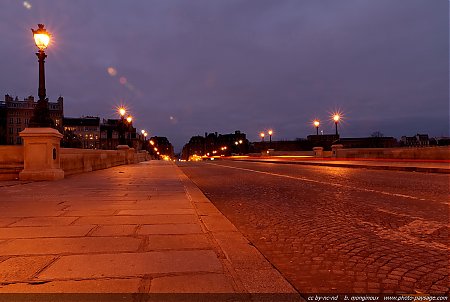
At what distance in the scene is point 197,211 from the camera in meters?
7.08

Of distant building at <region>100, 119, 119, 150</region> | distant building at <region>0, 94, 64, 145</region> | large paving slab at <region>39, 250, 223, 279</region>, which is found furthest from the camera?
distant building at <region>100, 119, 119, 150</region>

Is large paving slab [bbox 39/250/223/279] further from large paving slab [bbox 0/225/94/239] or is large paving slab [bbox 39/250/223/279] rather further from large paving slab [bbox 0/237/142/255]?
large paving slab [bbox 0/225/94/239]

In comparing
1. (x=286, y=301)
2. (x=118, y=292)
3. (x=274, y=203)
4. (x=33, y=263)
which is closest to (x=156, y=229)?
(x=33, y=263)

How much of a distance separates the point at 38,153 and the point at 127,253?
11193 mm

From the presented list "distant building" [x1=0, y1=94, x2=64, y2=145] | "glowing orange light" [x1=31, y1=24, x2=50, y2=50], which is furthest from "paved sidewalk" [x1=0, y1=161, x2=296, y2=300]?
"distant building" [x1=0, y1=94, x2=64, y2=145]

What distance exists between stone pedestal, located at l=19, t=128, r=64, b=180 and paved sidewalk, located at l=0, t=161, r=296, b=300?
6.78 meters

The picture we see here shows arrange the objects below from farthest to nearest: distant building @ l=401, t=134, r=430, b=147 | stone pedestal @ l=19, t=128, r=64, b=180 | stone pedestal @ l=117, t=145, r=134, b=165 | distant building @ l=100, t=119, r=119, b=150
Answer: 1. distant building @ l=100, t=119, r=119, b=150
2. distant building @ l=401, t=134, r=430, b=147
3. stone pedestal @ l=117, t=145, r=134, b=165
4. stone pedestal @ l=19, t=128, r=64, b=180

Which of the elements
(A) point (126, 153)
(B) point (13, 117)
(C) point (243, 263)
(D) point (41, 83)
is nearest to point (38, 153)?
(D) point (41, 83)

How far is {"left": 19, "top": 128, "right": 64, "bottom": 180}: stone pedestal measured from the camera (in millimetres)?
13547

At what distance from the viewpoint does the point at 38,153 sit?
13.7 metres

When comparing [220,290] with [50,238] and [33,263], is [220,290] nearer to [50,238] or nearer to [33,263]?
[33,263]

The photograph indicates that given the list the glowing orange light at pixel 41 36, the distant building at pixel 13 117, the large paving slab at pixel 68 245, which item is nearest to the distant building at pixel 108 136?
the distant building at pixel 13 117

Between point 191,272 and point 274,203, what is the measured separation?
5.37 m

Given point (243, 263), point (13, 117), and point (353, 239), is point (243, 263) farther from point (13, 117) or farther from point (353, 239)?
point (13, 117)
